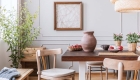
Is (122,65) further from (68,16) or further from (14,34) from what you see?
(68,16)

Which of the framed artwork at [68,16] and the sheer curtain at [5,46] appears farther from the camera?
the framed artwork at [68,16]

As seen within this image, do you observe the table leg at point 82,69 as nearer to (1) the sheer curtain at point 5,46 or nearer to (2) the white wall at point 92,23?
(1) the sheer curtain at point 5,46

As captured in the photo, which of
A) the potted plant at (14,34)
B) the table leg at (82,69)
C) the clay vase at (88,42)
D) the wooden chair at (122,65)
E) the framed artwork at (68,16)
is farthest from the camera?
the framed artwork at (68,16)

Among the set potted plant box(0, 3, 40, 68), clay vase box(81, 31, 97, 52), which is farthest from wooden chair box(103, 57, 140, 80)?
potted plant box(0, 3, 40, 68)

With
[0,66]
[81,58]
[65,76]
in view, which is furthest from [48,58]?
[81,58]

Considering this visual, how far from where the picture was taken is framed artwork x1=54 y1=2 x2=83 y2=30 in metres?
5.23

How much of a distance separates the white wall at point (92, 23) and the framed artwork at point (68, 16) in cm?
10

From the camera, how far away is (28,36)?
15.7 ft

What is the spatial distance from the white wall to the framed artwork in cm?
10

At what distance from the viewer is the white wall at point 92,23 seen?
5266 millimetres

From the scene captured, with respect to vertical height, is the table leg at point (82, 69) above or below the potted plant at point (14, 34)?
below

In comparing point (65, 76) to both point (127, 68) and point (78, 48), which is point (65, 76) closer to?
point (78, 48)

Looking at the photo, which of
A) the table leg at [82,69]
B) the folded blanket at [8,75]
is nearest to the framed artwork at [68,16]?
the folded blanket at [8,75]

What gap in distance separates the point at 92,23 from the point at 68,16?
582 mm
